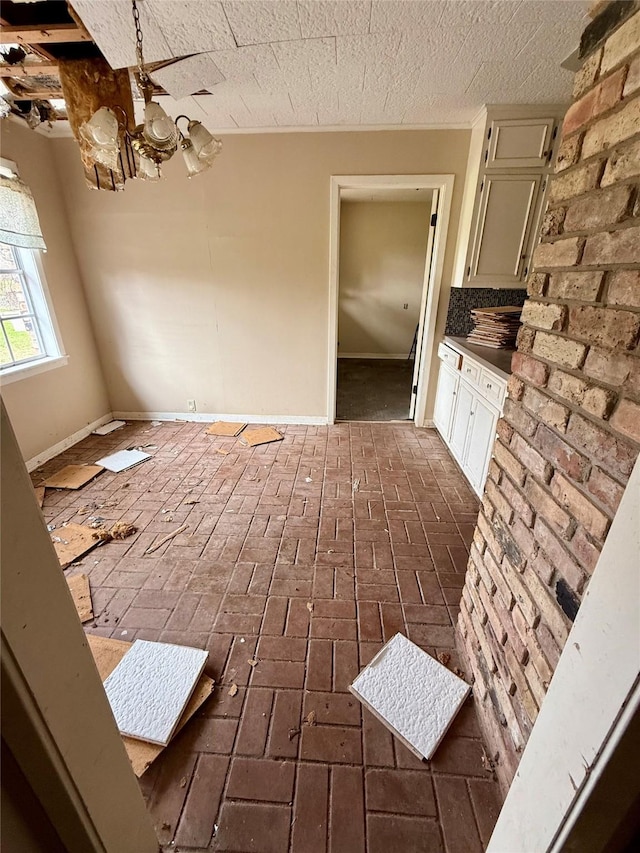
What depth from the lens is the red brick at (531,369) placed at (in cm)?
100

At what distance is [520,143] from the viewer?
2658 mm

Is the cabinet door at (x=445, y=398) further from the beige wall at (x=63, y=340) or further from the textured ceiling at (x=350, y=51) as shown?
the beige wall at (x=63, y=340)

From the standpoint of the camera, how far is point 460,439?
2.96m

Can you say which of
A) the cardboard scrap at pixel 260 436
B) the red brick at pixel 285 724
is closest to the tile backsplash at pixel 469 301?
the cardboard scrap at pixel 260 436

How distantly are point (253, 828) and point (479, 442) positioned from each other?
2332 mm

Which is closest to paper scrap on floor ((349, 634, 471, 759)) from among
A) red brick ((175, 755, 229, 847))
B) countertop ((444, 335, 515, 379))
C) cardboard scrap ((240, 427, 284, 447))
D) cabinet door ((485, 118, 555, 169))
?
red brick ((175, 755, 229, 847))

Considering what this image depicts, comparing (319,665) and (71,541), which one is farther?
(71,541)

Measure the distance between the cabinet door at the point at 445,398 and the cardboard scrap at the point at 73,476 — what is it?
3.19 m

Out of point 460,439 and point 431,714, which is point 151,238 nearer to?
point 460,439

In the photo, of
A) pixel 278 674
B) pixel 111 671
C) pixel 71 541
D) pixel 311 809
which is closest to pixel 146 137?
pixel 71 541

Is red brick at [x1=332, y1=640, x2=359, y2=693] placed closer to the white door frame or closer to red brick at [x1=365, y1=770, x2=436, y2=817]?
red brick at [x1=365, y1=770, x2=436, y2=817]

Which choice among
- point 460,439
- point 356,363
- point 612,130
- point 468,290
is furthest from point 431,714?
point 356,363

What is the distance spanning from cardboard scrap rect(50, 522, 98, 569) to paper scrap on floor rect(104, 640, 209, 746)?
85 centimetres

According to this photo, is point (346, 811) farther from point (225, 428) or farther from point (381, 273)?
point (381, 273)
